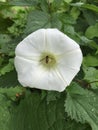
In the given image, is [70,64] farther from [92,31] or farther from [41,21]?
[92,31]

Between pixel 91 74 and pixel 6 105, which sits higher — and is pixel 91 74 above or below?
above

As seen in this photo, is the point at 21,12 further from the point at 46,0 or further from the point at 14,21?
the point at 46,0

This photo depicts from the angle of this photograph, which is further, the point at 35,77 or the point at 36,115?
the point at 36,115

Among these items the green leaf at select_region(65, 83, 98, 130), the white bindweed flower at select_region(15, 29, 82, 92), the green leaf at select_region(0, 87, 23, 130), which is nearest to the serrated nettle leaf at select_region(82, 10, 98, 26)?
the green leaf at select_region(0, 87, 23, 130)

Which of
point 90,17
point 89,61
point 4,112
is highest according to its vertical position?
point 90,17

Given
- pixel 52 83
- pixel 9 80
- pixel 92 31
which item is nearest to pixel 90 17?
pixel 92 31

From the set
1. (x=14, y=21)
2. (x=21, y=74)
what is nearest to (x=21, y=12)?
(x=14, y=21)

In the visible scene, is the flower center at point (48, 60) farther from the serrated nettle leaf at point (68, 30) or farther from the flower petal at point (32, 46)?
the serrated nettle leaf at point (68, 30)
